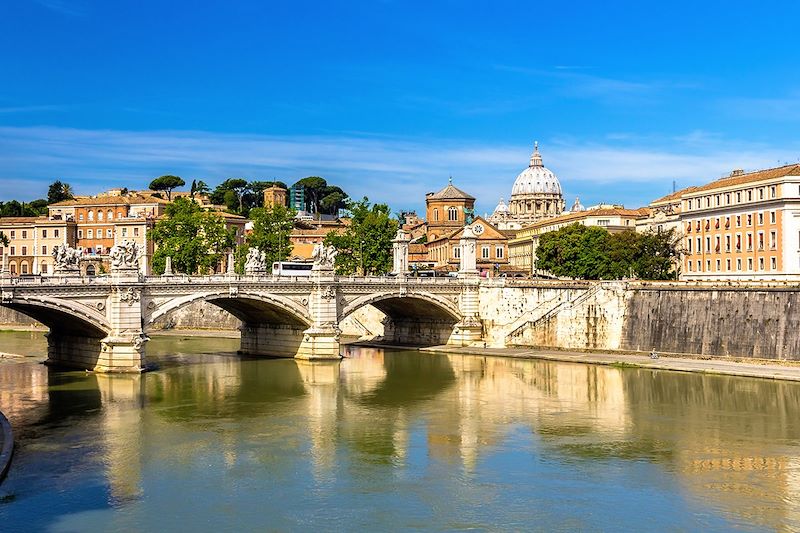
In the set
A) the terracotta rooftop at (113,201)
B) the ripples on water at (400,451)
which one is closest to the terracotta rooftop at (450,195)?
the terracotta rooftop at (113,201)

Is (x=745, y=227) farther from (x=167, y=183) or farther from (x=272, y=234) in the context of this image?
(x=167, y=183)

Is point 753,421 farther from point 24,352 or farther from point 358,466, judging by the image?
point 24,352

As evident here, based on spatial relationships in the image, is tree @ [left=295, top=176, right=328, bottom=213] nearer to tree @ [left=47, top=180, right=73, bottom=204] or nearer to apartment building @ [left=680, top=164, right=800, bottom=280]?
tree @ [left=47, top=180, right=73, bottom=204]

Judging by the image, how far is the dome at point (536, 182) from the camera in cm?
17538

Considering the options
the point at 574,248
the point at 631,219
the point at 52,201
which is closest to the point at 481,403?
the point at 574,248

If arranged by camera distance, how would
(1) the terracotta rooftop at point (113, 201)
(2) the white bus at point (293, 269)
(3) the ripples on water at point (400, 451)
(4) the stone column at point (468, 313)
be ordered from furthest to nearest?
(1) the terracotta rooftop at point (113, 201), (4) the stone column at point (468, 313), (2) the white bus at point (293, 269), (3) the ripples on water at point (400, 451)

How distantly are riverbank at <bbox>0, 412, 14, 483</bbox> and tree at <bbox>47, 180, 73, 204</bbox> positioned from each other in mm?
99781

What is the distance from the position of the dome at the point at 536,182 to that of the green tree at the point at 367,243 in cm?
10074

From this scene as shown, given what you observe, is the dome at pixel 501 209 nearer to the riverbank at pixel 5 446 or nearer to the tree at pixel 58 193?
the tree at pixel 58 193

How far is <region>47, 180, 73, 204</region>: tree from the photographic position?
127 metres

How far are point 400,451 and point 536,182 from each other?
14840 cm

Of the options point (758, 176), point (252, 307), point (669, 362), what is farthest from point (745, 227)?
point (252, 307)

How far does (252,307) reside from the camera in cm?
5531

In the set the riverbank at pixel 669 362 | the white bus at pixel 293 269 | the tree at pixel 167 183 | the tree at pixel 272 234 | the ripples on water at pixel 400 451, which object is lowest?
the ripples on water at pixel 400 451
